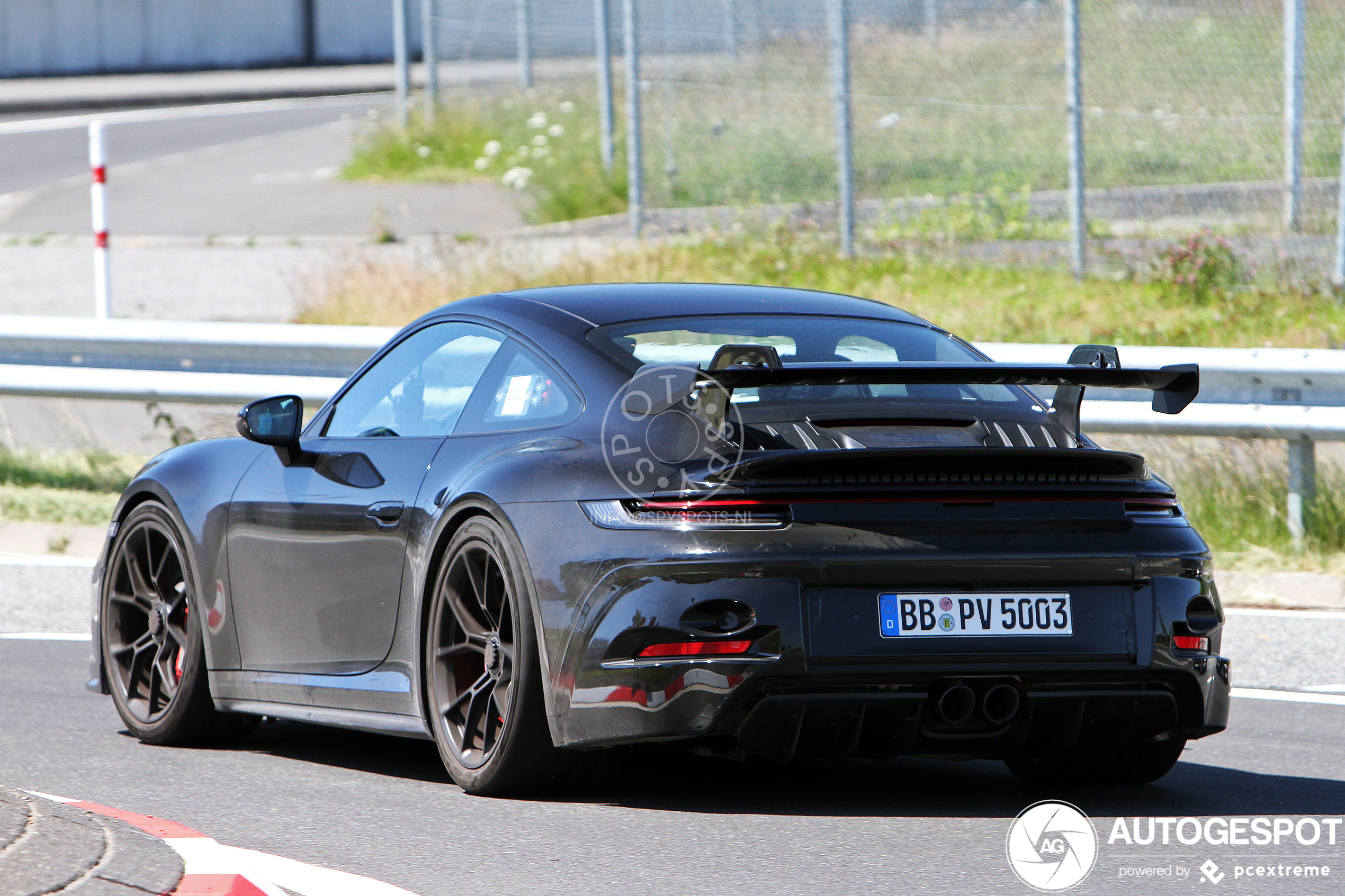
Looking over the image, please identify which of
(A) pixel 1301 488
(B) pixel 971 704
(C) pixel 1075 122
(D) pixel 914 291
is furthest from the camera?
(D) pixel 914 291

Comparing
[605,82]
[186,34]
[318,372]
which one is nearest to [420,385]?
[318,372]

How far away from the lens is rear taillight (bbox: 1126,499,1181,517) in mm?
5004

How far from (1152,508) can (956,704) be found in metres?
0.76

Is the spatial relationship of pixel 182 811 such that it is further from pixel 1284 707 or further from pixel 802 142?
pixel 802 142

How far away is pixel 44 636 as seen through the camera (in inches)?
329

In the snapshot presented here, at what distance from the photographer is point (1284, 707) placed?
22.4ft

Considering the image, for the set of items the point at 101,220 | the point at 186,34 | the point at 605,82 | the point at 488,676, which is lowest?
the point at 488,676

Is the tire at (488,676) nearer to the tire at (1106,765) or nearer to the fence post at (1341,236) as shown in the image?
the tire at (1106,765)

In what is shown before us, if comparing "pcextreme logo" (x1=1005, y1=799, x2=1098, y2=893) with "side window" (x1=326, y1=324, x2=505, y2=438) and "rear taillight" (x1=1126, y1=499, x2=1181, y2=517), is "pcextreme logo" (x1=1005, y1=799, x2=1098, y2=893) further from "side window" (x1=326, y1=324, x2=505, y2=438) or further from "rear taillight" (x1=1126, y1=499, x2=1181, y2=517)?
"side window" (x1=326, y1=324, x2=505, y2=438)

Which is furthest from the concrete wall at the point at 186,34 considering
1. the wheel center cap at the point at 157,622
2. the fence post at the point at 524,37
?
the wheel center cap at the point at 157,622

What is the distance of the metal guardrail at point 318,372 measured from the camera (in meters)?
8.53

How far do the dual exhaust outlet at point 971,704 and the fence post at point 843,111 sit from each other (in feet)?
33.6

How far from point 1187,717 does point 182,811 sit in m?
2.56

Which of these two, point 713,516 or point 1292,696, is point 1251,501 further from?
point 713,516
